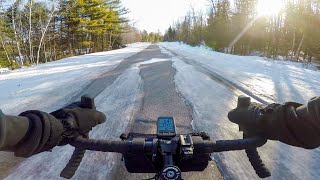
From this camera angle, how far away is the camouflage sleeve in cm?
101

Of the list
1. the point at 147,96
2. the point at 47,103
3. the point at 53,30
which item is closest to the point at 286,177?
the point at 147,96

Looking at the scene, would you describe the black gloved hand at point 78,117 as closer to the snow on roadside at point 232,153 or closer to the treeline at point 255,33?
the snow on roadside at point 232,153

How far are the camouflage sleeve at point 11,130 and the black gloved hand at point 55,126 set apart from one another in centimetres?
2

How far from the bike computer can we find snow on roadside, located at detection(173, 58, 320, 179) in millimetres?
1517

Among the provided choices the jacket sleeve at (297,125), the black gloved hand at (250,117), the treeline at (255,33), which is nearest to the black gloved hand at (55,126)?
the black gloved hand at (250,117)

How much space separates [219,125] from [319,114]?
10.3ft

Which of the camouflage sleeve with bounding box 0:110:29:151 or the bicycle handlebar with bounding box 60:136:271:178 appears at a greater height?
the camouflage sleeve with bounding box 0:110:29:151

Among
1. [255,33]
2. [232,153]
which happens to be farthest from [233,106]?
[255,33]

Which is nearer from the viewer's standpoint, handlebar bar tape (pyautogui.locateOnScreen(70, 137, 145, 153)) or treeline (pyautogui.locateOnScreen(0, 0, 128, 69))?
handlebar bar tape (pyautogui.locateOnScreen(70, 137, 145, 153))

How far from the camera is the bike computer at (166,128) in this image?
1.38 meters

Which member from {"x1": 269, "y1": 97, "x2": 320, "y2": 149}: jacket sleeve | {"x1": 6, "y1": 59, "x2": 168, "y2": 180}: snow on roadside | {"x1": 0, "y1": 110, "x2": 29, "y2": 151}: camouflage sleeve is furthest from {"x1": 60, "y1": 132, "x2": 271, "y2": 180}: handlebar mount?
{"x1": 6, "y1": 59, "x2": 168, "y2": 180}: snow on roadside

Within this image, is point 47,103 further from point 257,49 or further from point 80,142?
point 257,49

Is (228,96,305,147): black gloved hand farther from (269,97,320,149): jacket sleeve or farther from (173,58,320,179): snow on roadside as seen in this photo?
(173,58,320,179): snow on roadside

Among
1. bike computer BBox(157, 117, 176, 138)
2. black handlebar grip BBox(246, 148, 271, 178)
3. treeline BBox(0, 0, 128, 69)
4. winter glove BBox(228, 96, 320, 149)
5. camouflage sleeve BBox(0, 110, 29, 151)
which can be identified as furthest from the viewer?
treeline BBox(0, 0, 128, 69)
